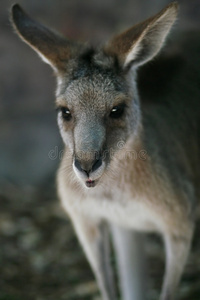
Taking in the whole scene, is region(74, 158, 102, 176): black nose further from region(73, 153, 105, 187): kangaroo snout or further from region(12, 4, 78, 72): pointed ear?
region(12, 4, 78, 72): pointed ear

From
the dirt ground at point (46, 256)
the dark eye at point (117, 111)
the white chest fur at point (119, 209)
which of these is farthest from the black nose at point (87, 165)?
the dirt ground at point (46, 256)

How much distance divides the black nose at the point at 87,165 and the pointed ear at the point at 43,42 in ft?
2.76

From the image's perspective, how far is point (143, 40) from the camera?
137 inches

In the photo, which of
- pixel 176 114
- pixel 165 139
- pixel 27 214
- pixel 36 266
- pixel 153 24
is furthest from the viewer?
pixel 27 214

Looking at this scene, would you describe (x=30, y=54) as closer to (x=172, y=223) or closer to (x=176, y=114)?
(x=176, y=114)

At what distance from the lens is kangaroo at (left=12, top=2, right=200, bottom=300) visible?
334 cm

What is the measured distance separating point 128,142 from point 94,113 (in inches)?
17.5

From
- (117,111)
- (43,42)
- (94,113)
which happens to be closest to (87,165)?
(94,113)

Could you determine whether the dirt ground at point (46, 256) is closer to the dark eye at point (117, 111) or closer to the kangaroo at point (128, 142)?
the kangaroo at point (128, 142)

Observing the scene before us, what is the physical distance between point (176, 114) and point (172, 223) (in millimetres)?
941

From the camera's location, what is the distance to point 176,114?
171 inches

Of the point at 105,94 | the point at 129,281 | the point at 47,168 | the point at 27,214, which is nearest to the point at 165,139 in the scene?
the point at 105,94

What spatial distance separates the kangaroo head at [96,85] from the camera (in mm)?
3201

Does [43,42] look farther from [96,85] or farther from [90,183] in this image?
[90,183]
